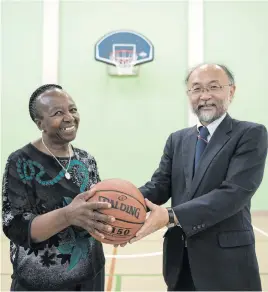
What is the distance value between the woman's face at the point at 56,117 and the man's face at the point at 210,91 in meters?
0.80

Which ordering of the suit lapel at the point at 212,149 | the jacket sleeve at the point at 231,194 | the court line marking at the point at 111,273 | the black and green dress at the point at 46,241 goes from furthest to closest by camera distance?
the court line marking at the point at 111,273, the suit lapel at the point at 212,149, the jacket sleeve at the point at 231,194, the black and green dress at the point at 46,241

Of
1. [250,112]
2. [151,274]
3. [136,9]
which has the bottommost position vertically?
[151,274]

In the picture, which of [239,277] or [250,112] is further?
[250,112]

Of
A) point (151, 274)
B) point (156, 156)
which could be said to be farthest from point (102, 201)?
point (156, 156)

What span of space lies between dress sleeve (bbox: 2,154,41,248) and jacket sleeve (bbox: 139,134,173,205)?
0.86 m

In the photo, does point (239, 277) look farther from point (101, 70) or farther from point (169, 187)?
point (101, 70)

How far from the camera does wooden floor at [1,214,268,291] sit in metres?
3.36

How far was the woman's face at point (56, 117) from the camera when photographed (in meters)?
1.60

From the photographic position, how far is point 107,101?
22.2 ft

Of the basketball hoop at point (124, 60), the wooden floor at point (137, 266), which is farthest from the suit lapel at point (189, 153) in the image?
the basketball hoop at point (124, 60)

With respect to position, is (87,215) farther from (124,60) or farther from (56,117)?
(124,60)

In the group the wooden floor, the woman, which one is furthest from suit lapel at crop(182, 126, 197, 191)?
the wooden floor

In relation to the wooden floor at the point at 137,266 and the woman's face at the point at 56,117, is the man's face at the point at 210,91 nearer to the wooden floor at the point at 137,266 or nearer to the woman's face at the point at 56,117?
the woman's face at the point at 56,117

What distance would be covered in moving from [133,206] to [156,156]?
17.2 ft
